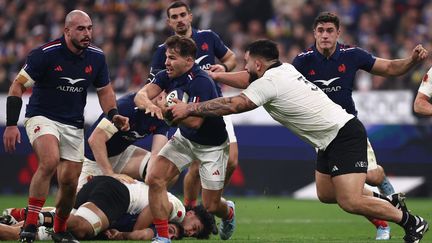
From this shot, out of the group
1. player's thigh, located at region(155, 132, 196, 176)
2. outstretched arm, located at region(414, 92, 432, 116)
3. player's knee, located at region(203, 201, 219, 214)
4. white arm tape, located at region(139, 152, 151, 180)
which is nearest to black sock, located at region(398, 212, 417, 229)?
outstretched arm, located at region(414, 92, 432, 116)

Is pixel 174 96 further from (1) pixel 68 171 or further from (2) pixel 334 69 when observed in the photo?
(2) pixel 334 69

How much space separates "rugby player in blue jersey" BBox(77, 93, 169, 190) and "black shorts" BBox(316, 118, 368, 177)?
310 cm

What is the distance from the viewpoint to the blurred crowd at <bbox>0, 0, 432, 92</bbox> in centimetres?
2130

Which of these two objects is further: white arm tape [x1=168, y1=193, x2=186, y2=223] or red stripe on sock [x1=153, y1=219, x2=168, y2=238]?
white arm tape [x1=168, y1=193, x2=186, y2=223]

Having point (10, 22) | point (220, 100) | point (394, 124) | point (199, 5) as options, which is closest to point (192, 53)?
point (220, 100)

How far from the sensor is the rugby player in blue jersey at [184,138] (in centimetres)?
1043

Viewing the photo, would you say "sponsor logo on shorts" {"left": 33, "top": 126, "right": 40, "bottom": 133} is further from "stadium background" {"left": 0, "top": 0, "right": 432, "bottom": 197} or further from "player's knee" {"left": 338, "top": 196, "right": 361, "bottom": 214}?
"stadium background" {"left": 0, "top": 0, "right": 432, "bottom": 197}

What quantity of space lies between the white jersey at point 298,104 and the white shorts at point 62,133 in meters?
2.26

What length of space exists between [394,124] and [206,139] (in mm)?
8990

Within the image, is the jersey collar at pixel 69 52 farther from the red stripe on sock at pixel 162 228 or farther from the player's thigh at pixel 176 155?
the red stripe on sock at pixel 162 228

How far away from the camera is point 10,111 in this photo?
35.2 ft

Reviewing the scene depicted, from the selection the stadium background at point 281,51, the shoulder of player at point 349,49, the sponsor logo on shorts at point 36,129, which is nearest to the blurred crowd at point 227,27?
the stadium background at point 281,51

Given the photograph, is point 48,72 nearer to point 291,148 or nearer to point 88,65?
point 88,65

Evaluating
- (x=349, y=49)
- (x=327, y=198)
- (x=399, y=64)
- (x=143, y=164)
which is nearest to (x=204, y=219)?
(x=327, y=198)
